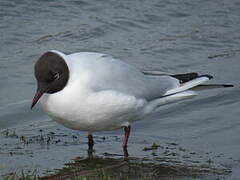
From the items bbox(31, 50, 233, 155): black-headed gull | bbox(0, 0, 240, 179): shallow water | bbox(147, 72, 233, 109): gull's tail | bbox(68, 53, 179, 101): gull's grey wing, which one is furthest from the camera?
bbox(147, 72, 233, 109): gull's tail

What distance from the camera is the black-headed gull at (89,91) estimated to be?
6.28 meters

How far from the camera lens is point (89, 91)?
247 inches

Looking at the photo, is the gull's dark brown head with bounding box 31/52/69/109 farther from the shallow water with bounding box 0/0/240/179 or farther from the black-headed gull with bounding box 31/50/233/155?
the shallow water with bounding box 0/0/240/179

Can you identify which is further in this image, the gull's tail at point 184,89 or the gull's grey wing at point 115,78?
the gull's tail at point 184,89

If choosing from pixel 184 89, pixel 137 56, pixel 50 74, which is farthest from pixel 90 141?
pixel 137 56

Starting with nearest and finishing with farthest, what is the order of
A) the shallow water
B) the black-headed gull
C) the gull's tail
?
the black-headed gull
the shallow water
the gull's tail

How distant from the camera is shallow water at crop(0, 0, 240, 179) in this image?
6816mm

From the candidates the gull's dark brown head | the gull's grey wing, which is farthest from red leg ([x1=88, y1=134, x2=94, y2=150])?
the gull's dark brown head

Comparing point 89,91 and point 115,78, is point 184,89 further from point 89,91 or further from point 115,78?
point 89,91

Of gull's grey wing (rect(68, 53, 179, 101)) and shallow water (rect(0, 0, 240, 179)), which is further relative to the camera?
shallow water (rect(0, 0, 240, 179))

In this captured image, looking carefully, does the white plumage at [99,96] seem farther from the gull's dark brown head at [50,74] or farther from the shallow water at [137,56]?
the shallow water at [137,56]

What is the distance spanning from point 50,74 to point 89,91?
0.39m

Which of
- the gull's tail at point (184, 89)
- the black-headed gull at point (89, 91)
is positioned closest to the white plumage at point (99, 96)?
the black-headed gull at point (89, 91)

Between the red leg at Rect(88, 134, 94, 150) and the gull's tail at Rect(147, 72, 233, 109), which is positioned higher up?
the gull's tail at Rect(147, 72, 233, 109)
